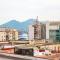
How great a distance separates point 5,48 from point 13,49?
2742mm

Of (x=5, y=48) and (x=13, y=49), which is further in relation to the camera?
(x=5, y=48)

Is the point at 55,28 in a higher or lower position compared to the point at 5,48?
higher

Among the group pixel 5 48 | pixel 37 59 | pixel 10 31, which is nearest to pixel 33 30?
pixel 10 31

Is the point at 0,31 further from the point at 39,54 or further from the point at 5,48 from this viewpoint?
the point at 39,54

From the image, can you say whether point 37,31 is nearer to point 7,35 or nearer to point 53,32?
point 53,32

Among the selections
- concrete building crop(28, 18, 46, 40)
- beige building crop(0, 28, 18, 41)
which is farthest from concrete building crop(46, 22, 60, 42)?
beige building crop(0, 28, 18, 41)

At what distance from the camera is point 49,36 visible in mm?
69938

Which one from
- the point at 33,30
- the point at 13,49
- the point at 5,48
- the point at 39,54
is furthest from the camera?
the point at 33,30

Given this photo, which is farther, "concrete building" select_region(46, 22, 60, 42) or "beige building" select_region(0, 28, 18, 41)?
"beige building" select_region(0, 28, 18, 41)

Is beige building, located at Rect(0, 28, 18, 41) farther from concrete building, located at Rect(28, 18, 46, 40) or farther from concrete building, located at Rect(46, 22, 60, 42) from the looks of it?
concrete building, located at Rect(46, 22, 60, 42)

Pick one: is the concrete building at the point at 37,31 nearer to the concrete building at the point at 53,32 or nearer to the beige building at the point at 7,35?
the concrete building at the point at 53,32

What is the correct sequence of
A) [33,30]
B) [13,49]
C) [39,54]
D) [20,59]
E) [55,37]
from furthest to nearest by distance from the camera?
[33,30] < [55,37] < [13,49] < [39,54] < [20,59]

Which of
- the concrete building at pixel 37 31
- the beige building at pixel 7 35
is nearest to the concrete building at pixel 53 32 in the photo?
the concrete building at pixel 37 31

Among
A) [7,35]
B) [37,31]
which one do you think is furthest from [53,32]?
[7,35]
